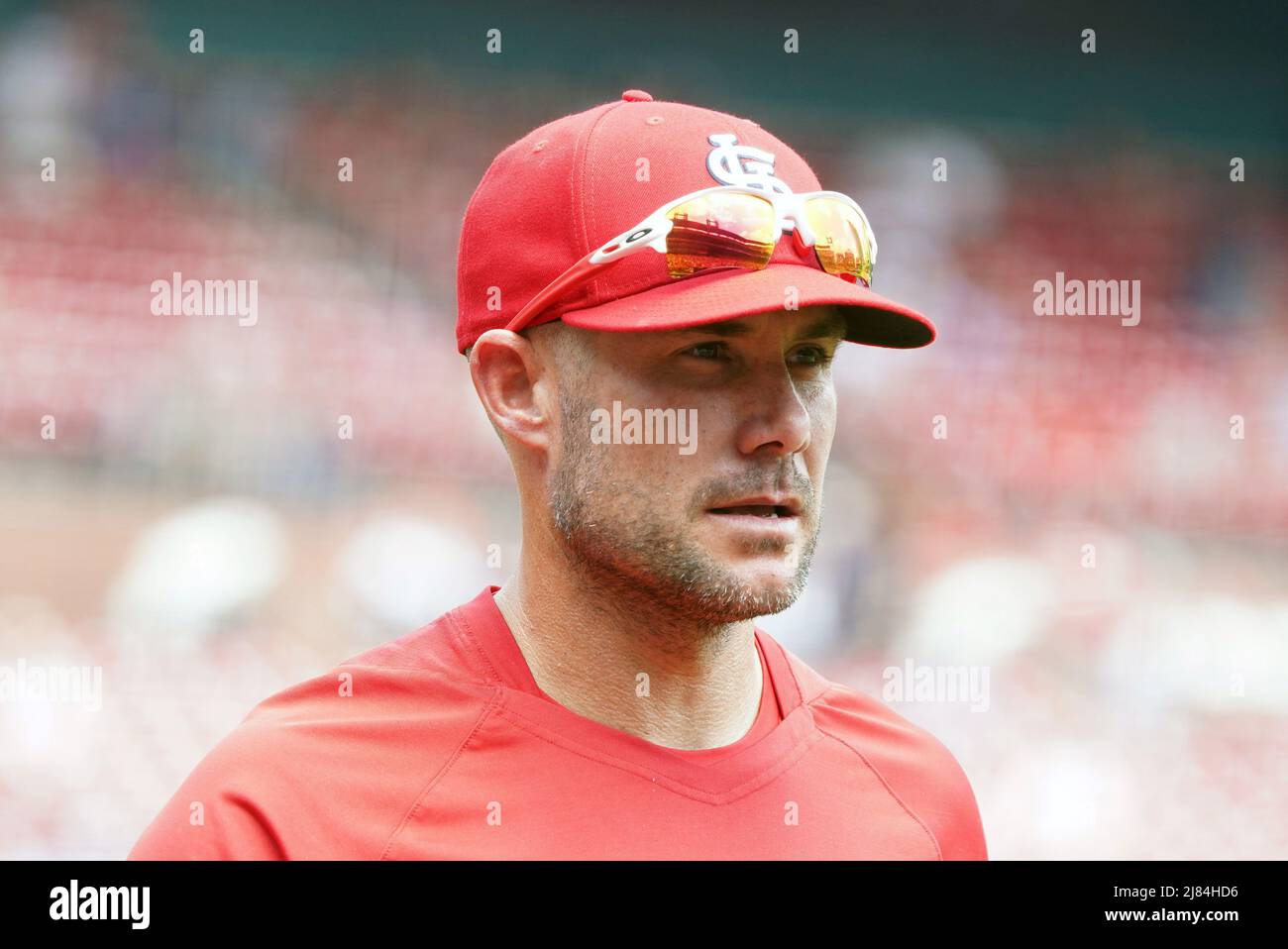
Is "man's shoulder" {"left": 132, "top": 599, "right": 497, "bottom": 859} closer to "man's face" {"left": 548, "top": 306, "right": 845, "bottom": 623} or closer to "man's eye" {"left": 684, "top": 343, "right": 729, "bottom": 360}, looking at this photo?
"man's face" {"left": 548, "top": 306, "right": 845, "bottom": 623}

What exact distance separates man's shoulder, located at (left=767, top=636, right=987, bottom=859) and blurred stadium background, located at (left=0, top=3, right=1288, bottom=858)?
2.56m

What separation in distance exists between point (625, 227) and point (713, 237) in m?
0.13

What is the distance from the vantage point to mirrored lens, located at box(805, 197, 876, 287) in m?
2.09

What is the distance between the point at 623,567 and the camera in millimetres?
1975

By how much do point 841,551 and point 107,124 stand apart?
10.6ft

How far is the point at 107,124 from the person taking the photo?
16.3ft

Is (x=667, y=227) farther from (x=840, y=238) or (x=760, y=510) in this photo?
(x=760, y=510)

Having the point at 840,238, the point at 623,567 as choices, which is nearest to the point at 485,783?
the point at 623,567

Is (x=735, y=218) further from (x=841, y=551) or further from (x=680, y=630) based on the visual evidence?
(x=841, y=551)

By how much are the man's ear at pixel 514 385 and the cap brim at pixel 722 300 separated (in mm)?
124

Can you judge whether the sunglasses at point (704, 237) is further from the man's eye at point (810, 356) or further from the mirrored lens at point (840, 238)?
the man's eye at point (810, 356)

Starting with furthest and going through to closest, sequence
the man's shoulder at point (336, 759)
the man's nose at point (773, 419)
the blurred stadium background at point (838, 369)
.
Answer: the blurred stadium background at point (838, 369), the man's nose at point (773, 419), the man's shoulder at point (336, 759)

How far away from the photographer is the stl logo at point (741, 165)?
2.05 m

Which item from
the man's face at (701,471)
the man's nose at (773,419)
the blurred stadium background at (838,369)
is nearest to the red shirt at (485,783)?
the man's face at (701,471)
